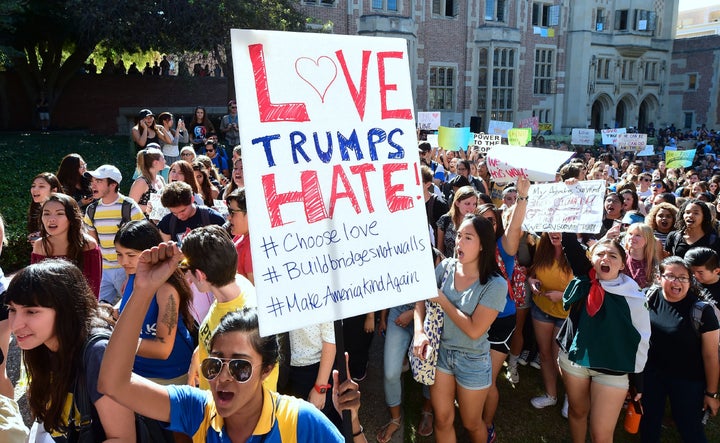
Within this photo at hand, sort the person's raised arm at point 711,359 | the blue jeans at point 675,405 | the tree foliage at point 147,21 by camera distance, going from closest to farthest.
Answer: the person's raised arm at point 711,359 < the blue jeans at point 675,405 < the tree foliage at point 147,21

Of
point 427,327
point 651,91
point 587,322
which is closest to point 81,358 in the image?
point 427,327

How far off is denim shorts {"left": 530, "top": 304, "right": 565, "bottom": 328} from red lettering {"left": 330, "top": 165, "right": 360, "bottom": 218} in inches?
113

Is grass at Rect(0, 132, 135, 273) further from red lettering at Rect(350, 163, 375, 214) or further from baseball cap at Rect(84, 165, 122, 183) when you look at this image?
red lettering at Rect(350, 163, 375, 214)

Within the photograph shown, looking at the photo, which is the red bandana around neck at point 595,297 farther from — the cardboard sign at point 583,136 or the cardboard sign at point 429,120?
the cardboard sign at point 583,136

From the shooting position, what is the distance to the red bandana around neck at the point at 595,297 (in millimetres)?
3426

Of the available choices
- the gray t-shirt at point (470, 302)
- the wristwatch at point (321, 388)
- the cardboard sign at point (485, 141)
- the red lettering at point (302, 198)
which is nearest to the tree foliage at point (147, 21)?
the cardboard sign at point (485, 141)

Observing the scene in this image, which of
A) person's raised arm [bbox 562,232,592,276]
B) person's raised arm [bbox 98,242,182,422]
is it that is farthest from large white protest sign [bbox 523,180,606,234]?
person's raised arm [bbox 98,242,182,422]

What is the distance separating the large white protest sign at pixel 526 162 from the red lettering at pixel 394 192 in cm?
205

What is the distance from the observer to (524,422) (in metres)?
4.27

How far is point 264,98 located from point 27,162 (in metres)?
12.5

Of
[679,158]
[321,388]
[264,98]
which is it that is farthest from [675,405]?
[679,158]

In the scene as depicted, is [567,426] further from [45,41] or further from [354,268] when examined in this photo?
[45,41]

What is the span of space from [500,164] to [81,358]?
3509 mm

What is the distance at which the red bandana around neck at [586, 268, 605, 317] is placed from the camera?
3426mm
